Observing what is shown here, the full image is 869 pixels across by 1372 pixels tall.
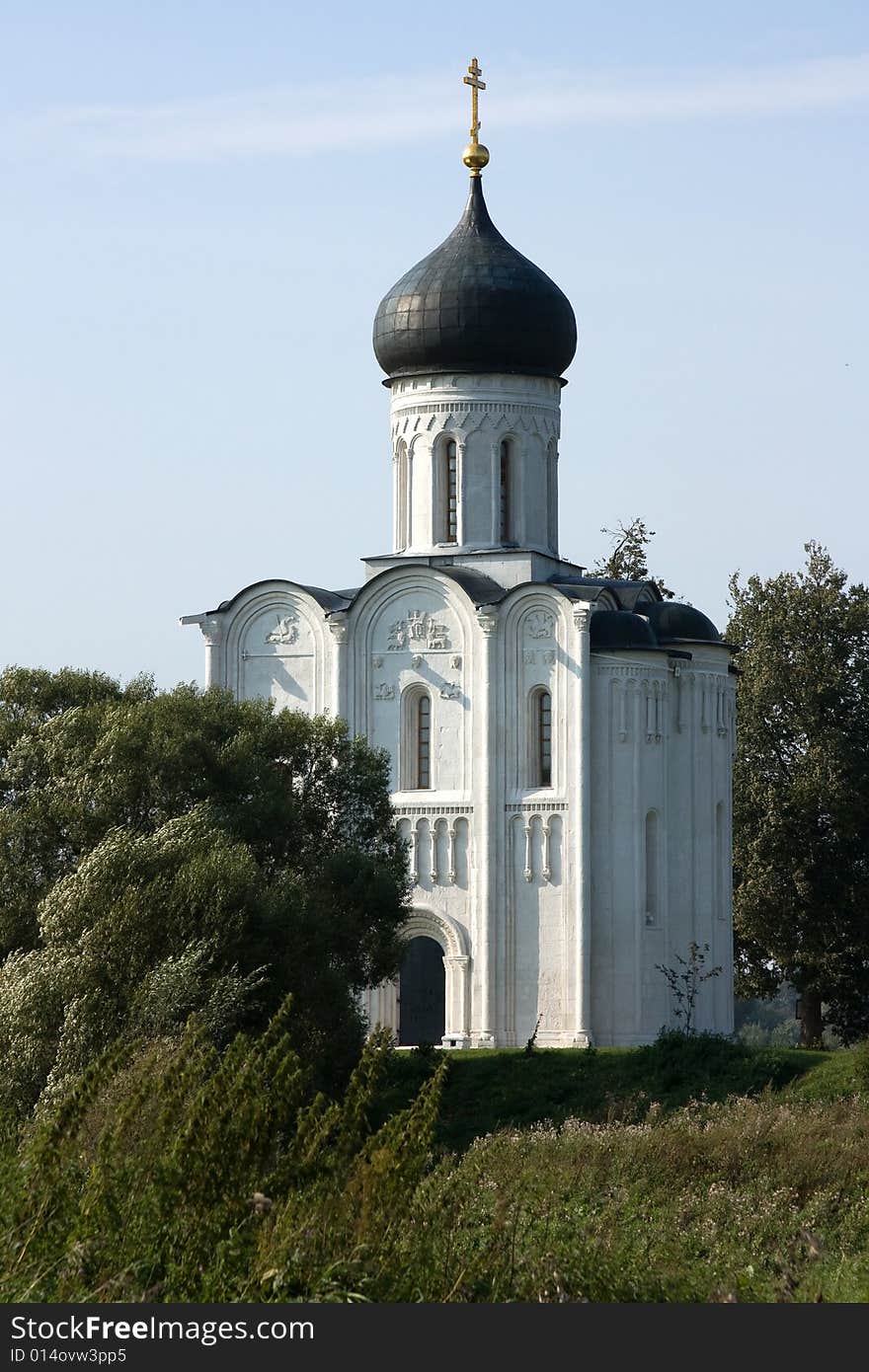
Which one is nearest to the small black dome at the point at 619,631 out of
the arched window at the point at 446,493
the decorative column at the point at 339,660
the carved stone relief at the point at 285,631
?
the arched window at the point at 446,493

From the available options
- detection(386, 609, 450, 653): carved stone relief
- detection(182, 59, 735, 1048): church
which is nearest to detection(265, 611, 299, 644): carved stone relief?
detection(182, 59, 735, 1048): church

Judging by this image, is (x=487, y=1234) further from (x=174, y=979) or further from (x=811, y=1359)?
(x=174, y=979)

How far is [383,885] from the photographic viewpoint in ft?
82.9

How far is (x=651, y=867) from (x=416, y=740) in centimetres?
347

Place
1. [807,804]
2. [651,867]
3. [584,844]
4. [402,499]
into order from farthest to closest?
[807,804], [402,499], [651,867], [584,844]

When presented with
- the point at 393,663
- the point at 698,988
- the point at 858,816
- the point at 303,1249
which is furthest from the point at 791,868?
the point at 303,1249

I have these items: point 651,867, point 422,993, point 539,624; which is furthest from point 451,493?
point 422,993

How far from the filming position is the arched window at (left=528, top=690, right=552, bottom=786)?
1162 inches

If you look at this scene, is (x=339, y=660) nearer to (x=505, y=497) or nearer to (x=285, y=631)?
(x=285, y=631)

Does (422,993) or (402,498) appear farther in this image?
(402,498)

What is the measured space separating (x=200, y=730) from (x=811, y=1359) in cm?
1659

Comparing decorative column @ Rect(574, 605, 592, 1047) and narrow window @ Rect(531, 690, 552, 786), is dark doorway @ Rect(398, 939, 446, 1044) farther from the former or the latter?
narrow window @ Rect(531, 690, 552, 786)

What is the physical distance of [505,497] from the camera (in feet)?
Result: 104

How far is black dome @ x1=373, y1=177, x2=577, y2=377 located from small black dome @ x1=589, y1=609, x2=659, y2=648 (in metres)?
3.92
